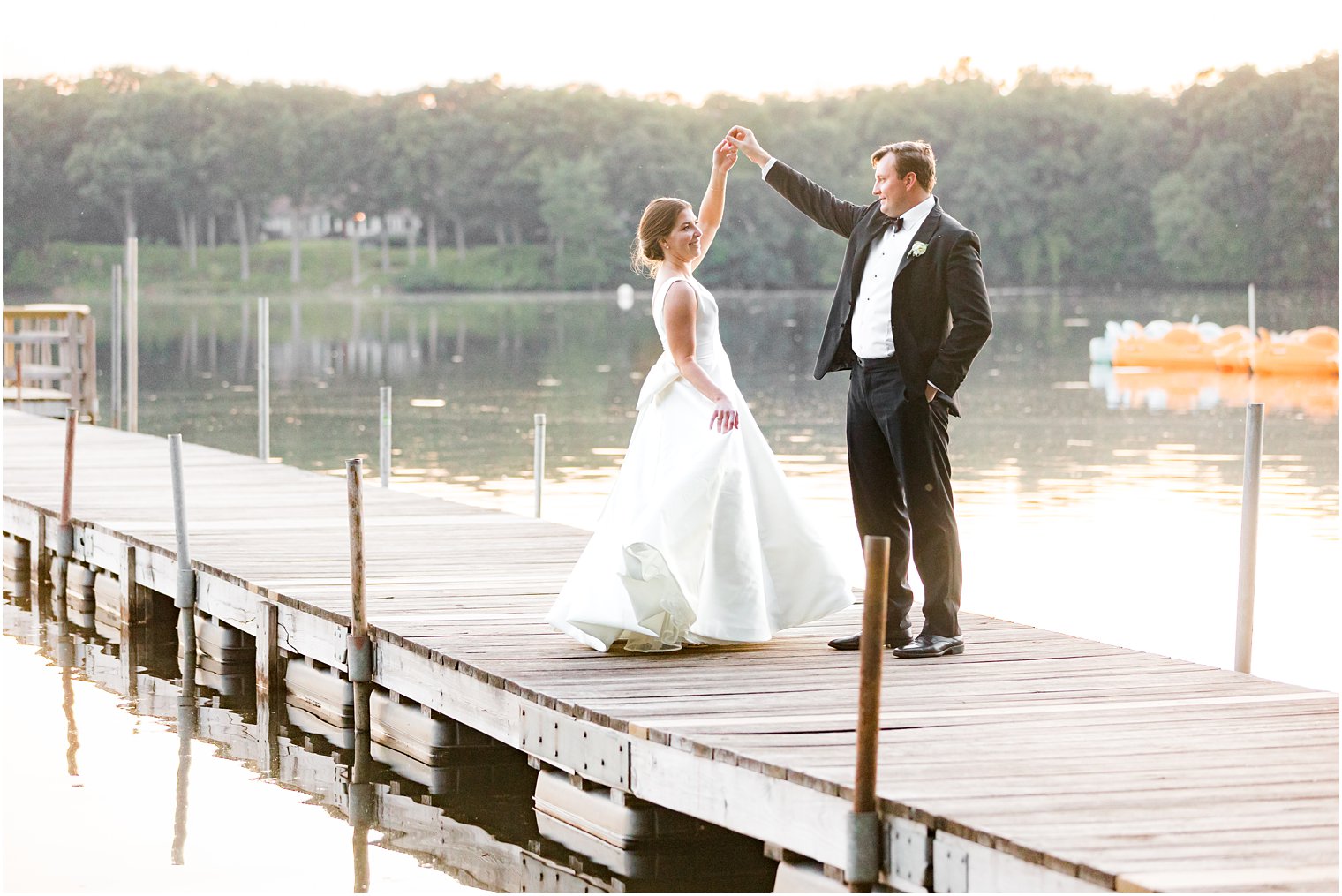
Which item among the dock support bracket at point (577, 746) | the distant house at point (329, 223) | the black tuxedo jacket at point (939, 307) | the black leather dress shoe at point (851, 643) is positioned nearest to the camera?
the dock support bracket at point (577, 746)

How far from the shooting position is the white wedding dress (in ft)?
23.0

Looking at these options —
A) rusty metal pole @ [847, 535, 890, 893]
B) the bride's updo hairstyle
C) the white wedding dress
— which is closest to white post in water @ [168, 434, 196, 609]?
the white wedding dress

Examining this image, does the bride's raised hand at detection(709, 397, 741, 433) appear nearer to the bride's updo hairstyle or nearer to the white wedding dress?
the white wedding dress

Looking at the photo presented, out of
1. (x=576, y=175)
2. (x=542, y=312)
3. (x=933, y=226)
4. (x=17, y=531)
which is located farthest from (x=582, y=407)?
(x=576, y=175)

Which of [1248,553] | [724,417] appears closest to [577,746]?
[724,417]

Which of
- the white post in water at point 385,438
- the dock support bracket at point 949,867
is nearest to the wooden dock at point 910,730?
the dock support bracket at point 949,867

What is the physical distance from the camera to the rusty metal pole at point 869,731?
5004 millimetres

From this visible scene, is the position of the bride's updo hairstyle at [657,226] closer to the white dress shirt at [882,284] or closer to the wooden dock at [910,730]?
the white dress shirt at [882,284]

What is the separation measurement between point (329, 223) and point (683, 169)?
23.8 meters

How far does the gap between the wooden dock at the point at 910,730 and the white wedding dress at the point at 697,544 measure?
160 millimetres

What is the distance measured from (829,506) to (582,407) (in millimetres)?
12653

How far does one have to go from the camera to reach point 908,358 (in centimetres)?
675

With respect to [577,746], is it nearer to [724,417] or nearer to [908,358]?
[724,417]

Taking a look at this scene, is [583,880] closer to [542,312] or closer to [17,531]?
[17,531]
